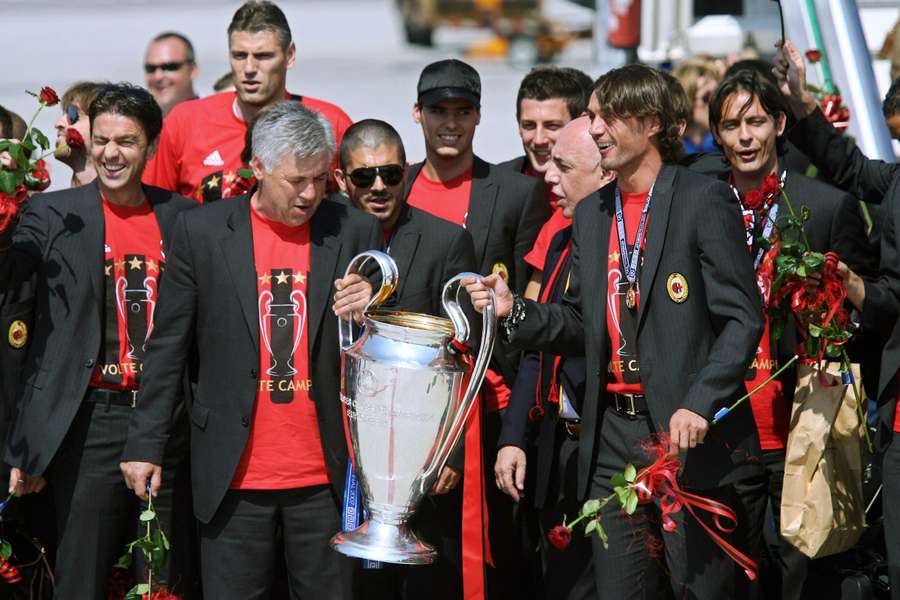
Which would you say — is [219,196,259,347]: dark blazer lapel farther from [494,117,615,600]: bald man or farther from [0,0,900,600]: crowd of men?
[494,117,615,600]: bald man

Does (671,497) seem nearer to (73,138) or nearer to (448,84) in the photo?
(448,84)

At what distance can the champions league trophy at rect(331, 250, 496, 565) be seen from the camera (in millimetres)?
4535

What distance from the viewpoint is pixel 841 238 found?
5418 millimetres

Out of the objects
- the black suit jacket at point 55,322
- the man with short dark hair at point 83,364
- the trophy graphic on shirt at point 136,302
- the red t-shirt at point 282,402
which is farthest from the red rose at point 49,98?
the red t-shirt at point 282,402

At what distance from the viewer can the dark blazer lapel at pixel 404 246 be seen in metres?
5.59

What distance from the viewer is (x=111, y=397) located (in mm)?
5352

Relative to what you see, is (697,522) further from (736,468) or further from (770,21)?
(770,21)

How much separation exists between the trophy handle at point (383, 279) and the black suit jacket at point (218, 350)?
0.14 m

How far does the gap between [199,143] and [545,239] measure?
163 cm

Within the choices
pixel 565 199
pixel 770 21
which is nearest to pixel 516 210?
pixel 565 199

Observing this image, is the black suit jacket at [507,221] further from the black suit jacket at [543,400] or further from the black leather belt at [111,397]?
the black leather belt at [111,397]

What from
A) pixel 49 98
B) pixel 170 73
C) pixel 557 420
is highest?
pixel 170 73

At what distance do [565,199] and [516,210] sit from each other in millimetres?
544

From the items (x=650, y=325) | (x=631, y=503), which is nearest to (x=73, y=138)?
(x=650, y=325)
